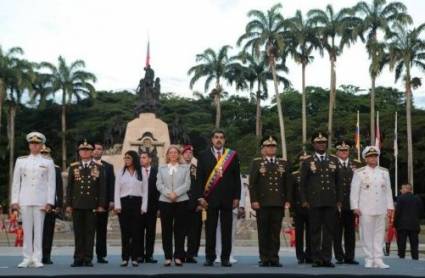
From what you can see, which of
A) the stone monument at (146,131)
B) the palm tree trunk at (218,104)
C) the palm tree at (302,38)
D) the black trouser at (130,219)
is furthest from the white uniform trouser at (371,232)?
the palm tree trunk at (218,104)

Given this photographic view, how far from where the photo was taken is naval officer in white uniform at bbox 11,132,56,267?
10430 mm

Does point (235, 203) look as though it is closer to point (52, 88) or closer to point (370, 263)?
point (370, 263)

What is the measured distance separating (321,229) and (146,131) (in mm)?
35070

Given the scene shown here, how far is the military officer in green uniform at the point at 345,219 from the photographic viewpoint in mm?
11430

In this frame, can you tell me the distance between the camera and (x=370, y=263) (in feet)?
34.5

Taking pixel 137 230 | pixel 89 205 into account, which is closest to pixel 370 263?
pixel 137 230

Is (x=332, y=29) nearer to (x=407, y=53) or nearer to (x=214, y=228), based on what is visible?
(x=407, y=53)

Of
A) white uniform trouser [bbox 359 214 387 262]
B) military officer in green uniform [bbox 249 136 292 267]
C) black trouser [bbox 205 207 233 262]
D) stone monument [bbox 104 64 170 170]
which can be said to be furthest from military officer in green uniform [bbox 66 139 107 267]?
stone monument [bbox 104 64 170 170]

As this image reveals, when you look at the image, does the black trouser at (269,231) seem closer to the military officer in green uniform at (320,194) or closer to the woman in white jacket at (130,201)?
the military officer in green uniform at (320,194)

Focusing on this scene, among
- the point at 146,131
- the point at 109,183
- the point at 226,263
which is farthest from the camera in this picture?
the point at 146,131

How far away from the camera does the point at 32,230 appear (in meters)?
10.5

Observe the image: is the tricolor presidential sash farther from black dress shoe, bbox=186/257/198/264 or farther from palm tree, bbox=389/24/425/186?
palm tree, bbox=389/24/425/186

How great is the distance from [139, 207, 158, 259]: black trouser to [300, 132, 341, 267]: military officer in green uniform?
8.02 feet

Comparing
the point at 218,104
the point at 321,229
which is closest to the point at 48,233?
the point at 321,229
